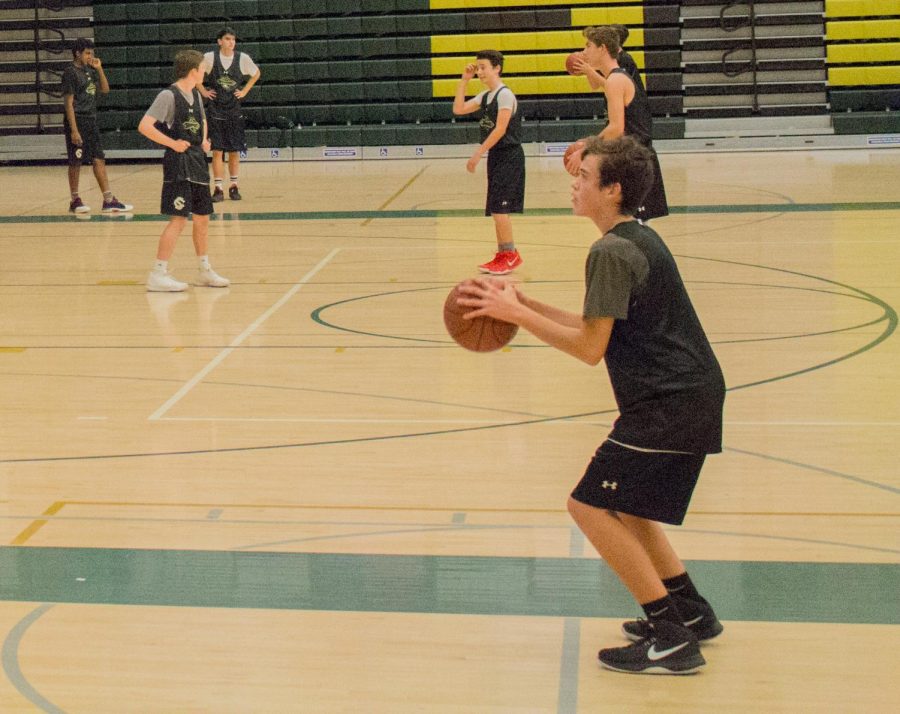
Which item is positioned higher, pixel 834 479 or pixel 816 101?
pixel 816 101

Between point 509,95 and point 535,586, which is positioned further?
point 509,95

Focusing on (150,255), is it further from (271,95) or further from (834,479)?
(271,95)

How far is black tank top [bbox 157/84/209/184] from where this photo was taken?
25.4ft

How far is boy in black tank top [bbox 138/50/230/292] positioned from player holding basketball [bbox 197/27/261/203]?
14.3 ft

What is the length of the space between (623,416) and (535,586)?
71cm

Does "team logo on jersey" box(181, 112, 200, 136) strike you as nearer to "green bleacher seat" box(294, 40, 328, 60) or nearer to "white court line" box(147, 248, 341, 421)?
"white court line" box(147, 248, 341, 421)

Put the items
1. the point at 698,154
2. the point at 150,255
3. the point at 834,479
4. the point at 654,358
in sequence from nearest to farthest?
the point at 654,358, the point at 834,479, the point at 150,255, the point at 698,154

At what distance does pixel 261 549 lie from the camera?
149 inches

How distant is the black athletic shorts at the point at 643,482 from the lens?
2914 mm

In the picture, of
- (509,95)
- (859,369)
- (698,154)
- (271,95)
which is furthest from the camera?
(271,95)

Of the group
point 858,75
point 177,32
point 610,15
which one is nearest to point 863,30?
point 858,75

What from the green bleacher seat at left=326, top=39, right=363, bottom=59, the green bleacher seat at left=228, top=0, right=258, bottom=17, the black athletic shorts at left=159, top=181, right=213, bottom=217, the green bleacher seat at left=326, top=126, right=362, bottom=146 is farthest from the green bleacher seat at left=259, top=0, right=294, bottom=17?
the black athletic shorts at left=159, top=181, right=213, bottom=217

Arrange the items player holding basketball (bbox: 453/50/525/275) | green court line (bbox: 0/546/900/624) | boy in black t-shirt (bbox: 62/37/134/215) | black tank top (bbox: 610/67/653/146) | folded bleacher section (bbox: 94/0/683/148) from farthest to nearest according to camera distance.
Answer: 1. folded bleacher section (bbox: 94/0/683/148)
2. boy in black t-shirt (bbox: 62/37/134/215)
3. player holding basketball (bbox: 453/50/525/275)
4. black tank top (bbox: 610/67/653/146)
5. green court line (bbox: 0/546/900/624)

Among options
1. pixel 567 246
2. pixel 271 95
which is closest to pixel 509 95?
pixel 567 246
